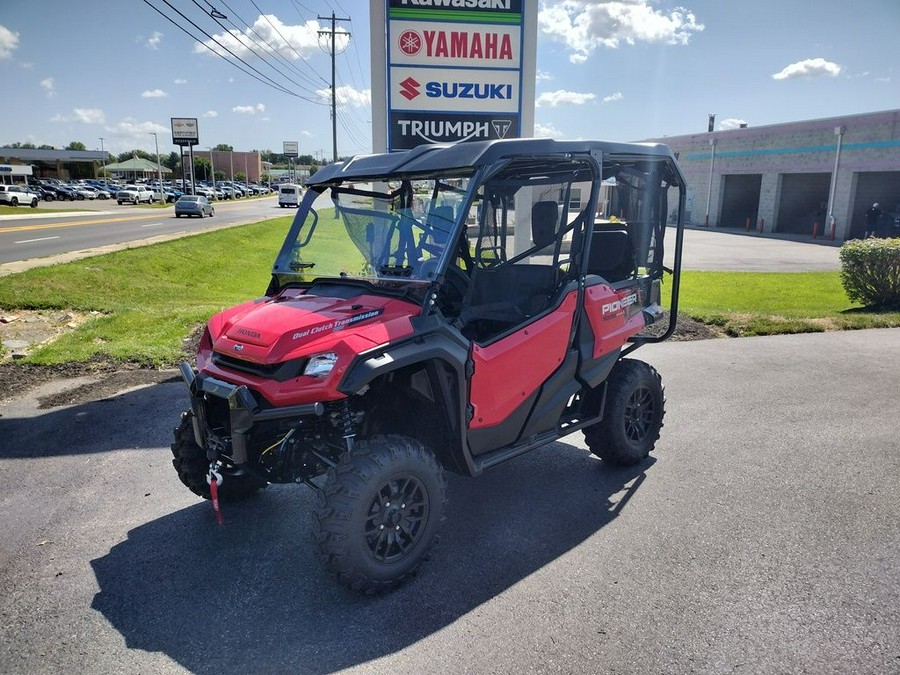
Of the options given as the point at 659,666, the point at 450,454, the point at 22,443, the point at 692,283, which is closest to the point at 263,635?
the point at 450,454

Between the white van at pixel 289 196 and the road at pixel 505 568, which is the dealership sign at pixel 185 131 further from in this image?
the road at pixel 505 568

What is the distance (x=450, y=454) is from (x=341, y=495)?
0.84 meters

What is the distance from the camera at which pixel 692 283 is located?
51.8ft

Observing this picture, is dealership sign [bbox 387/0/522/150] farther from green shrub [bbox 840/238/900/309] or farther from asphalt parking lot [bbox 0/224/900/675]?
green shrub [bbox 840/238/900/309]

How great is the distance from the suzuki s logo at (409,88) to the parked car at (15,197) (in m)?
45.2

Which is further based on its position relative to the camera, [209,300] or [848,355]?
[209,300]

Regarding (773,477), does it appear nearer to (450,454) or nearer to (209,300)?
(450,454)

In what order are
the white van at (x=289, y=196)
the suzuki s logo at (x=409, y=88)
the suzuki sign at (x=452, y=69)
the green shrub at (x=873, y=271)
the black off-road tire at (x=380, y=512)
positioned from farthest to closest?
the white van at (x=289, y=196) → the green shrub at (x=873, y=271) → the suzuki s logo at (x=409, y=88) → the suzuki sign at (x=452, y=69) → the black off-road tire at (x=380, y=512)

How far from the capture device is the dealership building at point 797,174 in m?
29.3

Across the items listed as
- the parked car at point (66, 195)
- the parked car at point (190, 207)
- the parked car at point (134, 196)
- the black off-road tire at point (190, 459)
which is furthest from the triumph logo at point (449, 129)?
the parked car at point (66, 195)

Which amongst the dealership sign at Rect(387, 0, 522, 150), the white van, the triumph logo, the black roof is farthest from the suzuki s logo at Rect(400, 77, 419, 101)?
the white van

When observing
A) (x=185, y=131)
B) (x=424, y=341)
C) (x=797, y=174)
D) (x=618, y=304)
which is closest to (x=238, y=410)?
(x=424, y=341)

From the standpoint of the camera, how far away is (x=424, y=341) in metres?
3.48

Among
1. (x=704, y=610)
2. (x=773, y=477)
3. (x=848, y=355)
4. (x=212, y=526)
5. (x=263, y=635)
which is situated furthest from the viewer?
(x=848, y=355)
